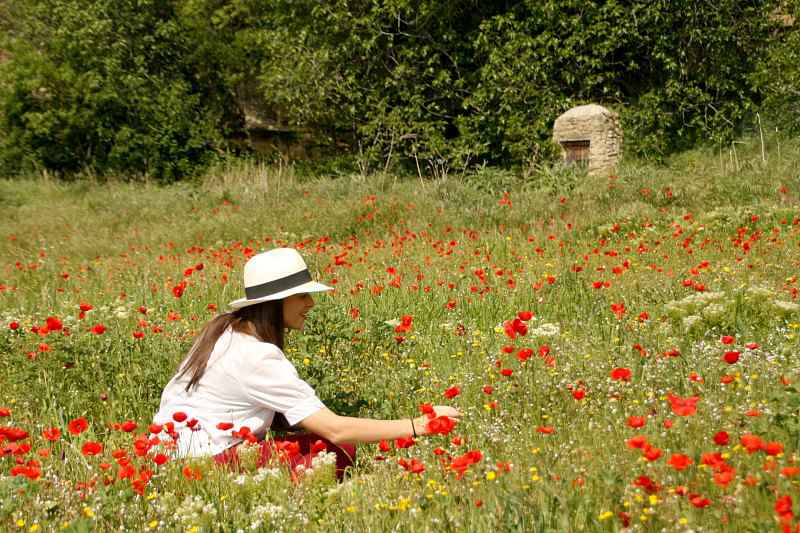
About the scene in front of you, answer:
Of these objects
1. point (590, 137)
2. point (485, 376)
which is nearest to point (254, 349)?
point (485, 376)

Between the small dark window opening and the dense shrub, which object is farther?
the dense shrub

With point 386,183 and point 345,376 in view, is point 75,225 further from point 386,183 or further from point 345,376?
point 345,376

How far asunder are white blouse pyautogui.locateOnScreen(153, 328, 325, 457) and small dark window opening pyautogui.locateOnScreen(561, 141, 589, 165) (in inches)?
502

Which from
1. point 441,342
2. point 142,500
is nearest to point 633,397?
point 441,342

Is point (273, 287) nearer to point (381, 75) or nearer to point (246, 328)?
point (246, 328)

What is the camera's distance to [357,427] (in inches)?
137

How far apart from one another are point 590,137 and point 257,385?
43.1 feet

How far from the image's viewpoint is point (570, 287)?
21.1ft

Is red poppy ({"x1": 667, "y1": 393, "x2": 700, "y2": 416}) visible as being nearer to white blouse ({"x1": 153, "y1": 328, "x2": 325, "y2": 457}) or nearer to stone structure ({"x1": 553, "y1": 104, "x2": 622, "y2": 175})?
white blouse ({"x1": 153, "y1": 328, "x2": 325, "y2": 457})

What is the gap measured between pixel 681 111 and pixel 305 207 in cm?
824

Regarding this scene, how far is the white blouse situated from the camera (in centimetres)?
363

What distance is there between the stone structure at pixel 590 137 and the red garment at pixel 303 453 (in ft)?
40.0

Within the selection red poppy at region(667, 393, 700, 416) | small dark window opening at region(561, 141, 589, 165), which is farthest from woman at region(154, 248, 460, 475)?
small dark window opening at region(561, 141, 589, 165)

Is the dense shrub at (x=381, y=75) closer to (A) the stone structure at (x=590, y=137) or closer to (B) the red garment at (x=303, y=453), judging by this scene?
(A) the stone structure at (x=590, y=137)
